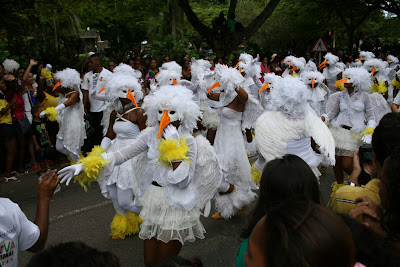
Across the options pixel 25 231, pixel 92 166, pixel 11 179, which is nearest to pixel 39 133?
pixel 11 179

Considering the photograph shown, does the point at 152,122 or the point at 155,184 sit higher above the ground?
the point at 152,122

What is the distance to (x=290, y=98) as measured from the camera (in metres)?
4.27

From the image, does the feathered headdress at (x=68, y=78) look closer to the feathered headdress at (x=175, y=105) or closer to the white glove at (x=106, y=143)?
the white glove at (x=106, y=143)

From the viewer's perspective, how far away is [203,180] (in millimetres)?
3682

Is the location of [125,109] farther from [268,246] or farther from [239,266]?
[268,246]

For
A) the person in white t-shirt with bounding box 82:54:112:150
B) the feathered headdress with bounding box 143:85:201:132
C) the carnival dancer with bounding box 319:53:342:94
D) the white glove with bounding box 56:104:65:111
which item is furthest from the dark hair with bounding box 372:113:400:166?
the carnival dancer with bounding box 319:53:342:94

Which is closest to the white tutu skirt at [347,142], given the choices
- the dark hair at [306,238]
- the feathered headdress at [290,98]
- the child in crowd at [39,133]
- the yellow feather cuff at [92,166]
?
the feathered headdress at [290,98]

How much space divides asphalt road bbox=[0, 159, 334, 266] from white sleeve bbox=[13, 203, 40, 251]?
7.07ft

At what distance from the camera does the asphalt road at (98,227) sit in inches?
175

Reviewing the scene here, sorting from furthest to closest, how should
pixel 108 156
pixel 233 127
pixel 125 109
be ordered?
pixel 233 127
pixel 125 109
pixel 108 156

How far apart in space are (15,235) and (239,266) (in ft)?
4.10

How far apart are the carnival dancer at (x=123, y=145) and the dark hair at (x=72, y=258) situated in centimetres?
301

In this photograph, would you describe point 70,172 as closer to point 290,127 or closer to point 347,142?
point 290,127

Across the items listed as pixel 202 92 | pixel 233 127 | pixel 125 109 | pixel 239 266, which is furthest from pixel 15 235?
pixel 202 92
